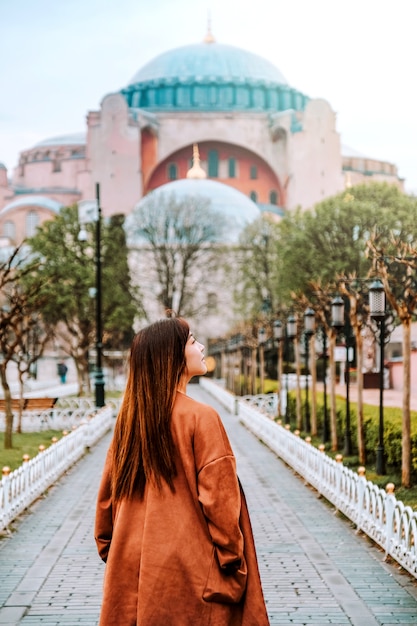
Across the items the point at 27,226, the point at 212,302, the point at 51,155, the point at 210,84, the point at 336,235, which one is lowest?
the point at 212,302

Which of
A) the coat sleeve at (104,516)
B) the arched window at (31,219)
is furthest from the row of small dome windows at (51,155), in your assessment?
the coat sleeve at (104,516)

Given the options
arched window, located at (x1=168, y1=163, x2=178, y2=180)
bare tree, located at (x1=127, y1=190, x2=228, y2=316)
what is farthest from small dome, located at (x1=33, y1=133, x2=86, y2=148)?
bare tree, located at (x1=127, y1=190, x2=228, y2=316)

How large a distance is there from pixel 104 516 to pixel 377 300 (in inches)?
324

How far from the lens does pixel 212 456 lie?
3.38 meters

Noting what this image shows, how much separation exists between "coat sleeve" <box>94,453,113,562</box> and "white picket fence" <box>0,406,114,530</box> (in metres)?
4.98

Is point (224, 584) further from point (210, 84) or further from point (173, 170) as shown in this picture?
point (210, 84)

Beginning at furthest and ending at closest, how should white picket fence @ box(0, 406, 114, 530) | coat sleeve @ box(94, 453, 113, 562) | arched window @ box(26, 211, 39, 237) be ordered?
arched window @ box(26, 211, 39, 237) → white picket fence @ box(0, 406, 114, 530) → coat sleeve @ box(94, 453, 113, 562)

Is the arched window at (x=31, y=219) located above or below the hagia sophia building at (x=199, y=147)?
below

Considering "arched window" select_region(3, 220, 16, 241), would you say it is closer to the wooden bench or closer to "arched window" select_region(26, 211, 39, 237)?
"arched window" select_region(26, 211, 39, 237)

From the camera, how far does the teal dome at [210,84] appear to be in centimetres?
7650

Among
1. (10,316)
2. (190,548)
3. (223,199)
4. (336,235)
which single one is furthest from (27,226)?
(190,548)

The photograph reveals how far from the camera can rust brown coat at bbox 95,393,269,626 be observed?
330cm

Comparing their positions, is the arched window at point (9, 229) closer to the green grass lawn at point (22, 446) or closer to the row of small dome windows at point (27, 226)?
the row of small dome windows at point (27, 226)

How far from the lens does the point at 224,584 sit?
3309mm
